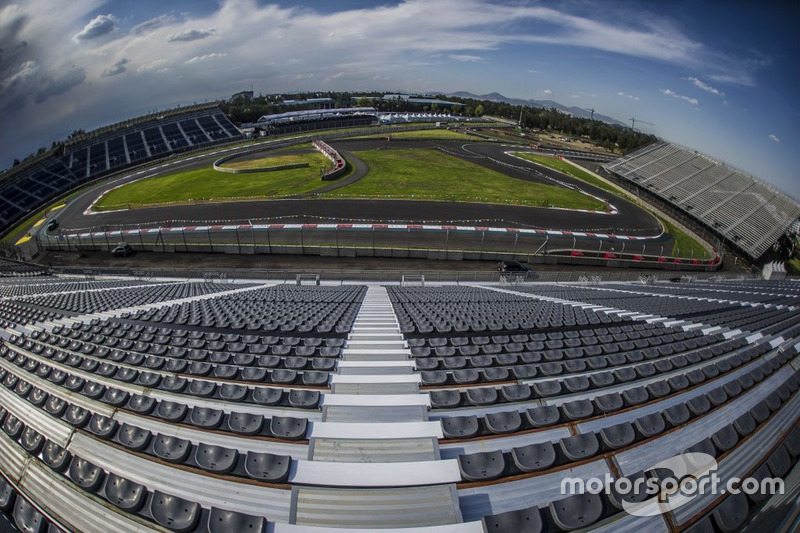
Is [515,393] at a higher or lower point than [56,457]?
higher

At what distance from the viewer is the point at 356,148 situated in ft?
221

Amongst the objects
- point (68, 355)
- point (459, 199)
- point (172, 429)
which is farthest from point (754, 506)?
point (459, 199)

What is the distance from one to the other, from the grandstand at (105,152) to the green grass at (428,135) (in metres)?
37.4

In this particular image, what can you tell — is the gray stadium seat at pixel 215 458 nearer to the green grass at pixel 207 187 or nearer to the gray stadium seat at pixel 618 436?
the gray stadium seat at pixel 618 436

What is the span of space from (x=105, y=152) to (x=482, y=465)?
302 feet

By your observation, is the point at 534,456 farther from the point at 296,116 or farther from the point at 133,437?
the point at 296,116

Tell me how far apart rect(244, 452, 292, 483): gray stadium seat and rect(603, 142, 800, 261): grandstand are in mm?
51172

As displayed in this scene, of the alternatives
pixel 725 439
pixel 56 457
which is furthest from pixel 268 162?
pixel 725 439

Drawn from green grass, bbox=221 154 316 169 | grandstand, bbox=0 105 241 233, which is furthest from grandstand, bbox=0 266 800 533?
grandstand, bbox=0 105 241 233

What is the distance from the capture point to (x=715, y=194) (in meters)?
49.5

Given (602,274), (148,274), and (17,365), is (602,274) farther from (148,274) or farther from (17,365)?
(148,274)

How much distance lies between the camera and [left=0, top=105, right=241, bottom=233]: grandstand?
5119 centimetres

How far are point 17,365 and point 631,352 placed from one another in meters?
15.5

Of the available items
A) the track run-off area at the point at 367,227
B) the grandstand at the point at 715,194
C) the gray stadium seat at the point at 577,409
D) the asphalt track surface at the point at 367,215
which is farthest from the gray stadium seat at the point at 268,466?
the grandstand at the point at 715,194
